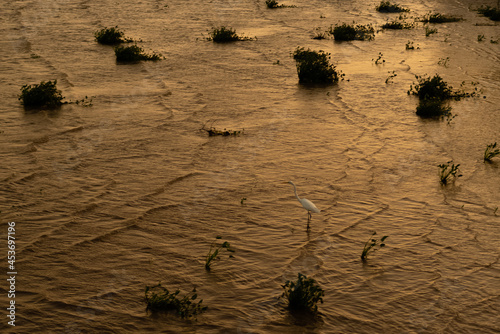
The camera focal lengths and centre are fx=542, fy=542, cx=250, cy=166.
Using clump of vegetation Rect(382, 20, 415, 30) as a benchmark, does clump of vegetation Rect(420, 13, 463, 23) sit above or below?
above

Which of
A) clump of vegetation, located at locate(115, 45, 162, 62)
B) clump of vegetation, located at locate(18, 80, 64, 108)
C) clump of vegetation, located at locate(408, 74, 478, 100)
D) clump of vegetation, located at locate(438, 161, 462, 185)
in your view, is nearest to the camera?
clump of vegetation, located at locate(438, 161, 462, 185)

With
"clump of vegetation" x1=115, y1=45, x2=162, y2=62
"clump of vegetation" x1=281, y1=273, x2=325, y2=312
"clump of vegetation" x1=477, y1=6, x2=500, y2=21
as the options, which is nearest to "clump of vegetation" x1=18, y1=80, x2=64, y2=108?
"clump of vegetation" x1=115, y1=45, x2=162, y2=62

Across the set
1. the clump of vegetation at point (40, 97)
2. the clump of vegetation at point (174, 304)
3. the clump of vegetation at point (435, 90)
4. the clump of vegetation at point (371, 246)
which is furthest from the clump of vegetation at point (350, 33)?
the clump of vegetation at point (174, 304)

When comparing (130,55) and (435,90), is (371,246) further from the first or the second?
(130,55)

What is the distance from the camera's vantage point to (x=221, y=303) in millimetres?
5551

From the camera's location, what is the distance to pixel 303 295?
540cm

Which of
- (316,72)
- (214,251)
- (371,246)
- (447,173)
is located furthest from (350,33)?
(214,251)

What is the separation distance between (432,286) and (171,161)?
4.57m

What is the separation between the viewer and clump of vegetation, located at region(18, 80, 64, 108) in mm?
10758

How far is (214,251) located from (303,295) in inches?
54.4

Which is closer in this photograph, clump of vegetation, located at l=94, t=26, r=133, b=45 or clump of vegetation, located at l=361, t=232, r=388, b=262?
clump of vegetation, located at l=361, t=232, r=388, b=262

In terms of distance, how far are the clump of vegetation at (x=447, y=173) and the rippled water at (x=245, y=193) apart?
14 centimetres

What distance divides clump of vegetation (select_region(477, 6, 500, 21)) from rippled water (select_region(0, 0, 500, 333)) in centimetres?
698

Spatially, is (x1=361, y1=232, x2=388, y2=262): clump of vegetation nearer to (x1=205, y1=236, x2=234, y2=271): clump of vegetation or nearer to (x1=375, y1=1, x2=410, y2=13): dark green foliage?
(x1=205, y1=236, x2=234, y2=271): clump of vegetation
